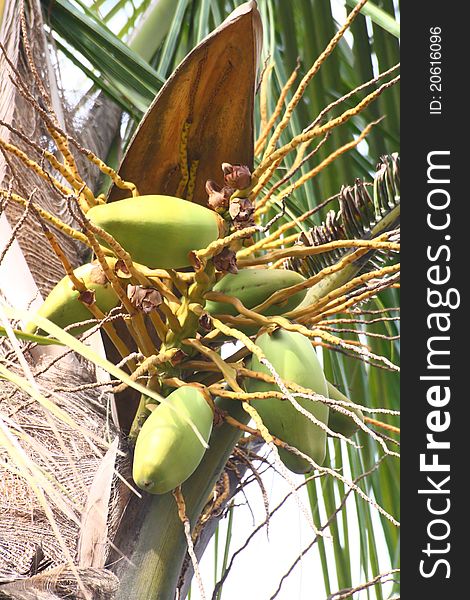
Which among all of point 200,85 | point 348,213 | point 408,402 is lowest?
point 408,402

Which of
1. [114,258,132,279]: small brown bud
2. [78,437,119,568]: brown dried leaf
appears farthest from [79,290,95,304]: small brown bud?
[78,437,119,568]: brown dried leaf

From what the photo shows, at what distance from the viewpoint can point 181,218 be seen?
2.33 ft

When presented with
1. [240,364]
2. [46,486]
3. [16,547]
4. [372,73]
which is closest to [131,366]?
[240,364]

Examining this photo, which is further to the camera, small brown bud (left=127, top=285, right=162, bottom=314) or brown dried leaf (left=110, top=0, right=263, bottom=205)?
brown dried leaf (left=110, top=0, right=263, bottom=205)

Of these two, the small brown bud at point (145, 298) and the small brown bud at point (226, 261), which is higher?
the small brown bud at point (226, 261)

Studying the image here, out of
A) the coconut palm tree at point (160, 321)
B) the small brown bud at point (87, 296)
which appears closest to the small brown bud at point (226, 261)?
the coconut palm tree at point (160, 321)

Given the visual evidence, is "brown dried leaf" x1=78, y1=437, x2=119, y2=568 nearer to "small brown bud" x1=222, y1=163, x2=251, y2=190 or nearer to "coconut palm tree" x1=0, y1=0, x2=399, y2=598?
"coconut palm tree" x1=0, y1=0, x2=399, y2=598

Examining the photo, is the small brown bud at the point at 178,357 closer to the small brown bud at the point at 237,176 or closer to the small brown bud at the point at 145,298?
the small brown bud at the point at 145,298

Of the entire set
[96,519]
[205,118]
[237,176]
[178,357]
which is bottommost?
[96,519]

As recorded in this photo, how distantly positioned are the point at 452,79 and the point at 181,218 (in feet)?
1.18

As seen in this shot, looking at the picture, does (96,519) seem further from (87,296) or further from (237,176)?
(237,176)

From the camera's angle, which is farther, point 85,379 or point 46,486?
point 85,379

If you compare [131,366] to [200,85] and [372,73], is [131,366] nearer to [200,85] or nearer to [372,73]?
[200,85]

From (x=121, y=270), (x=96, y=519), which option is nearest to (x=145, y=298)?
(x=121, y=270)
